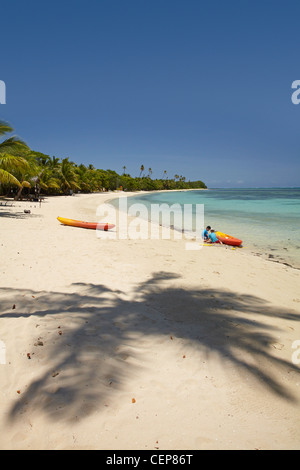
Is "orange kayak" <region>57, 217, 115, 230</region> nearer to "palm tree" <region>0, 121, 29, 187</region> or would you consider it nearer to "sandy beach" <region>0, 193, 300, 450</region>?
"palm tree" <region>0, 121, 29, 187</region>

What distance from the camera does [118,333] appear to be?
3793mm

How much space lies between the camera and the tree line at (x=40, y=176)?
15109 mm

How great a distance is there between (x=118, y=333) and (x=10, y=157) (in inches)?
591

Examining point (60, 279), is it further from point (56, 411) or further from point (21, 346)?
point (56, 411)

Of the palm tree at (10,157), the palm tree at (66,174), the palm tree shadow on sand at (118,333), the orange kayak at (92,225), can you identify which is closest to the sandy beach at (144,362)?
the palm tree shadow on sand at (118,333)

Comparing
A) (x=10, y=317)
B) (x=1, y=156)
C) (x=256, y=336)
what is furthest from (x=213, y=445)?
(x=1, y=156)

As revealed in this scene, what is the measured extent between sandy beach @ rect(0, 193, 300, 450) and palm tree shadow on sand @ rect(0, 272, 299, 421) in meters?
0.02

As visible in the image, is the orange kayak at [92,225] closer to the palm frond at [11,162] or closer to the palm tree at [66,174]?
the palm frond at [11,162]

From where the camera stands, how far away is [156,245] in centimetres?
1112

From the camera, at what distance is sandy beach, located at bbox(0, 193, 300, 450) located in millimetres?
2201

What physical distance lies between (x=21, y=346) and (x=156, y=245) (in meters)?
8.16

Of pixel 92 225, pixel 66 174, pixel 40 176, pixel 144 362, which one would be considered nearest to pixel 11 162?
pixel 92 225

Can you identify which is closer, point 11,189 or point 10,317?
point 10,317

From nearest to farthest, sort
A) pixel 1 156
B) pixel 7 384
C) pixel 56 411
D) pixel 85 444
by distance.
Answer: pixel 85 444 < pixel 56 411 < pixel 7 384 < pixel 1 156
